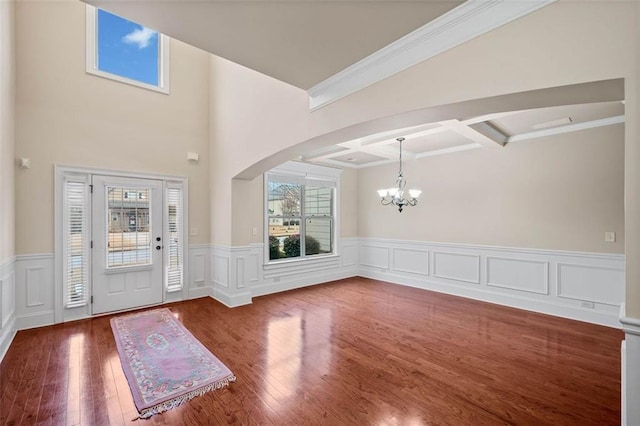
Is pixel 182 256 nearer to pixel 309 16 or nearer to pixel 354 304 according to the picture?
pixel 354 304

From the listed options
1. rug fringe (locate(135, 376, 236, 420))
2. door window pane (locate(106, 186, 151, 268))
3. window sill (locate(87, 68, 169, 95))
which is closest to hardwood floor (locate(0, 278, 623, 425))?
rug fringe (locate(135, 376, 236, 420))

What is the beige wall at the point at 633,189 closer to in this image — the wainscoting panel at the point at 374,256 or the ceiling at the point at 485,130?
the ceiling at the point at 485,130

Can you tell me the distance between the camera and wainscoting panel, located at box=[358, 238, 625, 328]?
392cm

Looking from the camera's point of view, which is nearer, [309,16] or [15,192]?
[309,16]

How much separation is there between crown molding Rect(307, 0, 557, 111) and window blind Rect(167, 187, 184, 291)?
Answer: 3421 mm

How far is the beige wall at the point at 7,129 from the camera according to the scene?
122 inches

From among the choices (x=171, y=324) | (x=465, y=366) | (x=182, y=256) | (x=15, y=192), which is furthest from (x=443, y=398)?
(x=15, y=192)

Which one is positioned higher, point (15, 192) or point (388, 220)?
point (15, 192)

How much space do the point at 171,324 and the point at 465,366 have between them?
11.7ft

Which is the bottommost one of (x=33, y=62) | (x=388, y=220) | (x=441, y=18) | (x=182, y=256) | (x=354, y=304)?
(x=354, y=304)

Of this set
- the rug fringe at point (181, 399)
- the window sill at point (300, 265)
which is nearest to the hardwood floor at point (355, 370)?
the rug fringe at point (181, 399)

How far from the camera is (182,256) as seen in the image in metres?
5.02

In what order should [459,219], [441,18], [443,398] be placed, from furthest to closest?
1. [459,219]
2. [443,398]
3. [441,18]

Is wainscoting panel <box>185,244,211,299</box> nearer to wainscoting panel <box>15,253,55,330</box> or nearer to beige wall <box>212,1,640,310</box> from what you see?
wainscoting panel <box>15,253,55,330</box>
